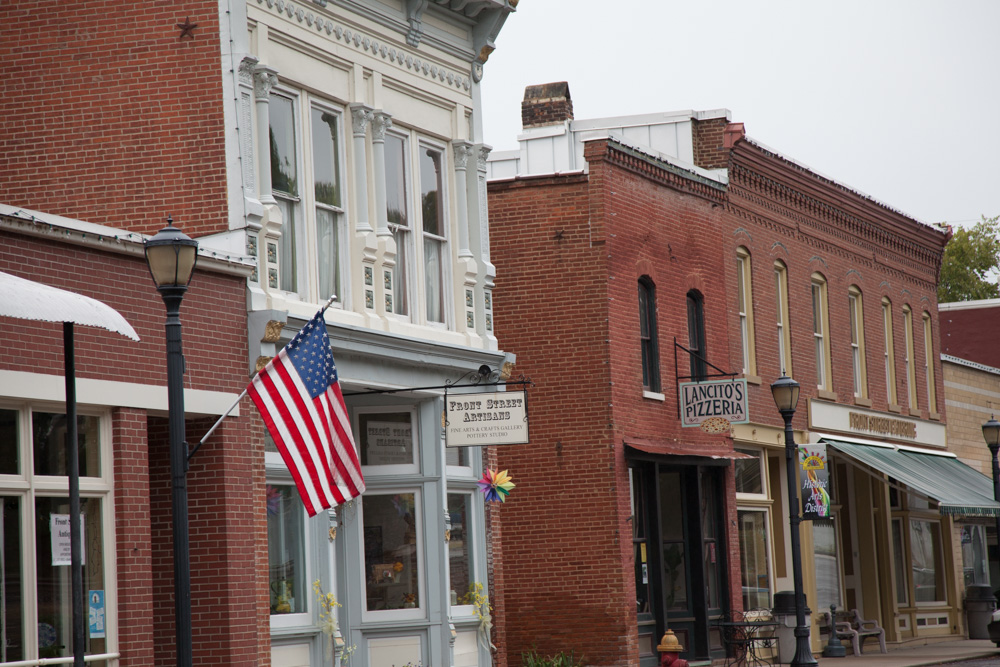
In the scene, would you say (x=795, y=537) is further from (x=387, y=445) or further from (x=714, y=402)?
(x=387, y=445)

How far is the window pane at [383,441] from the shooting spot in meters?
17.8

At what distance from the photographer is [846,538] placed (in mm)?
31844

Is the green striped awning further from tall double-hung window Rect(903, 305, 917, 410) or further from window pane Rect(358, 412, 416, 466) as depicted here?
window pane Rect(358, 412, 416, 466)

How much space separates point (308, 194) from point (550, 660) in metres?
8.69

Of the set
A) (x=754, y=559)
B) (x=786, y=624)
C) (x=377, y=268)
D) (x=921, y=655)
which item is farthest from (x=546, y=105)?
(x=921, y=655)

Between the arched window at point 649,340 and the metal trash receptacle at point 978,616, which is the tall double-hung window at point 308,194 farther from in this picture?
the metal trash receptacle at point 978,616

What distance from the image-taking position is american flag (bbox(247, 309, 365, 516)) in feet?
39.8

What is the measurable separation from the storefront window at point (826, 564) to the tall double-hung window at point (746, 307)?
4462 mm

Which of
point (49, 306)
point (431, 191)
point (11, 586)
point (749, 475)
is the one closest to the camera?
point (49, 306)

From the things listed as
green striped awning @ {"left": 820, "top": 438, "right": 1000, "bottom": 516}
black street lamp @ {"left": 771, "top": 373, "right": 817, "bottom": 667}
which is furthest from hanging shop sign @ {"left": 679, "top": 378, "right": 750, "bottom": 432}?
green striped awning @ {"left": 820, "top": 438, "right": 1000, "bottom": 516}

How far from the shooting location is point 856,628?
30.0 metres

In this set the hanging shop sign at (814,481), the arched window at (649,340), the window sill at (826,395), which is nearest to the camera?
the arched window at (649,340)

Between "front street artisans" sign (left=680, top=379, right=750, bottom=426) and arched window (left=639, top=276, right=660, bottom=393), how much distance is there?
0.49 metres

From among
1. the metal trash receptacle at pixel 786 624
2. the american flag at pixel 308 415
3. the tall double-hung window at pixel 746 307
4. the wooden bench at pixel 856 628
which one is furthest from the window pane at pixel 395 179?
the wooden bench at pixel 856 628
